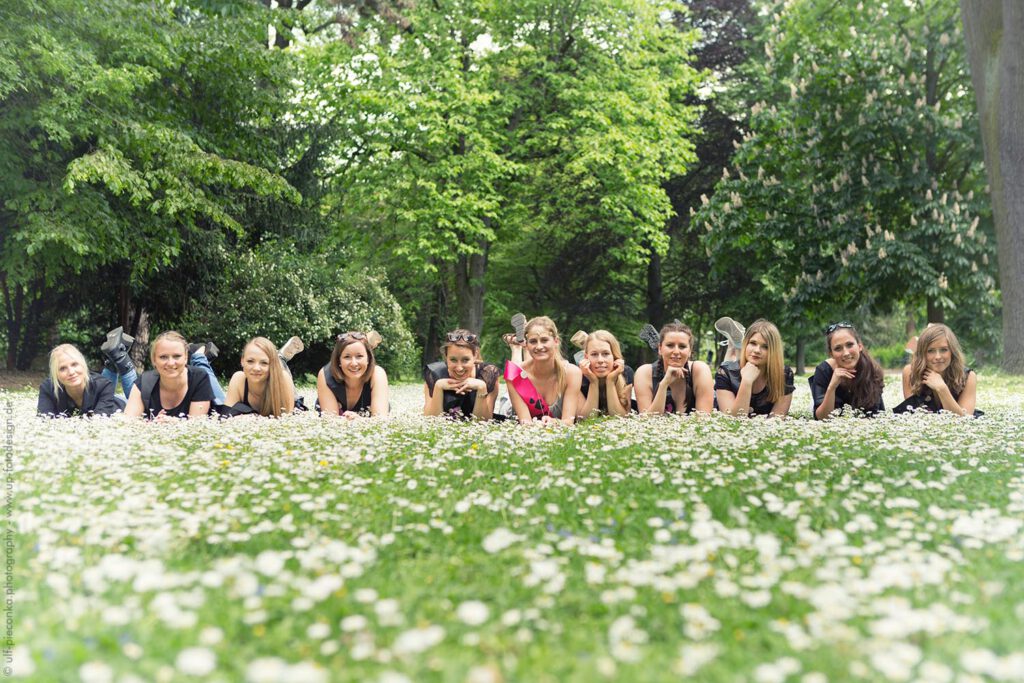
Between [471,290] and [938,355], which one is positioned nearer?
[938,355]

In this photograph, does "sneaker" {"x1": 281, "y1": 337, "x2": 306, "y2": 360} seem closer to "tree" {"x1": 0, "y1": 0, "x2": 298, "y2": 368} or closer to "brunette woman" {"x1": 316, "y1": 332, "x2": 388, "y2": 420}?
"brunette woman" {"x1": 316, "y1": 332, "x2": 388, "y2": 420}

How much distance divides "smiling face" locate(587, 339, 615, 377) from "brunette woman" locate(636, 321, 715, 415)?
0.55 meters

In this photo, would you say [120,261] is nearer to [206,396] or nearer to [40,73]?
[40,73]

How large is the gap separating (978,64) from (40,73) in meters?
22.1

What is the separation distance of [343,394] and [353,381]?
0.33 m

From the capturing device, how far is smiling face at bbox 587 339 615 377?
9.88 m

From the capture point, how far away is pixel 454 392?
1041 cm

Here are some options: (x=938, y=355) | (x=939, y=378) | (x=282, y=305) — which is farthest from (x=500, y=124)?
(x=939, y=378)

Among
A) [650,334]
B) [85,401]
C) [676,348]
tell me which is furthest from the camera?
[650,334]

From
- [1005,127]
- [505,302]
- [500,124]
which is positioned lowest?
[505,302]

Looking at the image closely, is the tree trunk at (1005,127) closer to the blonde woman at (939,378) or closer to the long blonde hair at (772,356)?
the blonde woman at (939,378)

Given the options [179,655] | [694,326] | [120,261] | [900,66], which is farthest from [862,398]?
[694,326]

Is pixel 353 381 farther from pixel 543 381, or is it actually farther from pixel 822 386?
pixel 822 386

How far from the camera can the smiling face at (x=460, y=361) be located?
9.29 metres
